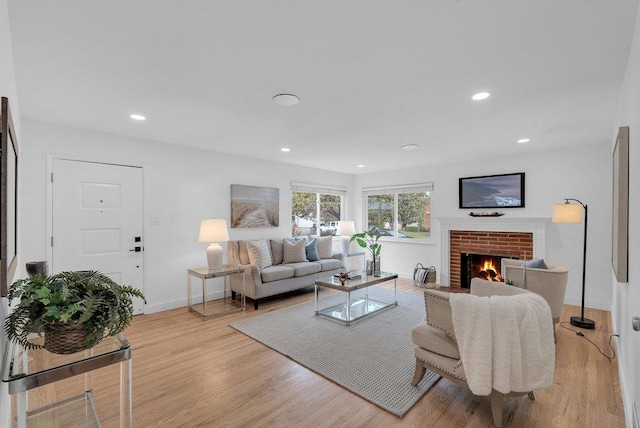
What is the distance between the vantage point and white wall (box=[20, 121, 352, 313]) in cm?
325

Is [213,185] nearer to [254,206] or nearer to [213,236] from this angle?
[254,206]

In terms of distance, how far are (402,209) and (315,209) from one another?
1.80 metres

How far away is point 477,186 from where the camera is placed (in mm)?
5195

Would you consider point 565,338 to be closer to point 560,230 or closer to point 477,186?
point 560,230

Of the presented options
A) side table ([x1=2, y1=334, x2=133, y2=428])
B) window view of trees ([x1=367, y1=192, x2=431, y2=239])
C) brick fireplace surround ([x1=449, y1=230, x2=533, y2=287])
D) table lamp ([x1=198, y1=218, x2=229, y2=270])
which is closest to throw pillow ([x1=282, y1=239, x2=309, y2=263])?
table lamp ([x1=198, y1=218, x2=229, y2=270])

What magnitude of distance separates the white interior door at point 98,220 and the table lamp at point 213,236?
2.52 feet

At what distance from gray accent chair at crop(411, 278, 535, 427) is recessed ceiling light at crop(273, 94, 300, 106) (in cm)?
182

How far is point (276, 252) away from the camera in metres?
5.00

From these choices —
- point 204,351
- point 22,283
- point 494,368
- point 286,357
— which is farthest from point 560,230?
point 22,283

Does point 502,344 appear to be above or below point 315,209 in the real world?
below

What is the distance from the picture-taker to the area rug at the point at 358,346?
229 centimetres

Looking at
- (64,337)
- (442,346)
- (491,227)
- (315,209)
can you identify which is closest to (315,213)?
(315,209)

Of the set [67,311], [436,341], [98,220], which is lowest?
[436,341]

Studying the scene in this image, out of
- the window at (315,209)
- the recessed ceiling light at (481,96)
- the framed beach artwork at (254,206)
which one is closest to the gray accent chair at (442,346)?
the recessed ceiling light at (481,96)
